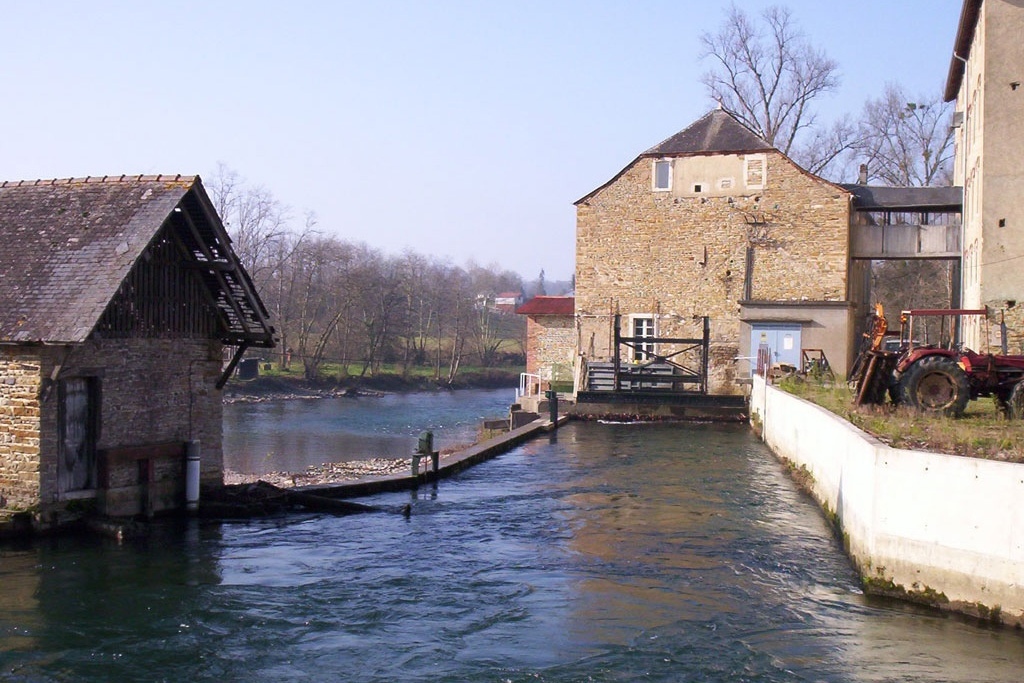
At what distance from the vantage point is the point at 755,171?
30.7 metres

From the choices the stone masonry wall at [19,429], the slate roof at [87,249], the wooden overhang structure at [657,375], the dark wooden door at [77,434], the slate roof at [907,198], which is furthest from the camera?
the slate roof at [907,198]

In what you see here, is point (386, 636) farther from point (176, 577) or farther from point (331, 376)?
point (331, 376)

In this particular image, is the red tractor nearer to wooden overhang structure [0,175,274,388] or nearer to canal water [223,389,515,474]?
wooden overhang structure [0,175,274,388]

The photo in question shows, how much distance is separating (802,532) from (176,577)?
7.59 m

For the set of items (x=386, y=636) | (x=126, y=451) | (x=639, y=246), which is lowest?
(x=386, y=636)

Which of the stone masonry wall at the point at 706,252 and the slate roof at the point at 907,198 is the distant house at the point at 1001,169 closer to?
the slate roof at the point at 907,198

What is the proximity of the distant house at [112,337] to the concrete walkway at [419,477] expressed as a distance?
1.66 meters

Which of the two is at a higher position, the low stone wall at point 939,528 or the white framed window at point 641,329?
the white framed window at point 641,329

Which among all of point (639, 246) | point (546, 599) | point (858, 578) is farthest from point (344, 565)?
point (639, 246)

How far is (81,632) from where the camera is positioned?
29.2ft

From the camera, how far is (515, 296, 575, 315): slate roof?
111ft

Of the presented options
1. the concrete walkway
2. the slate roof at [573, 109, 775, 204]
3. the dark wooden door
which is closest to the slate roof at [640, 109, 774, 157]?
the slate roof at [573, 109, 775, 204]

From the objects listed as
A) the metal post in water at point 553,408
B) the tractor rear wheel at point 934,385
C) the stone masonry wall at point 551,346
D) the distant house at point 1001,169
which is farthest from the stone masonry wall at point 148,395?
the stone masonry wall at point 551,346

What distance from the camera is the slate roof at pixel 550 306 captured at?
33750 millimetres
